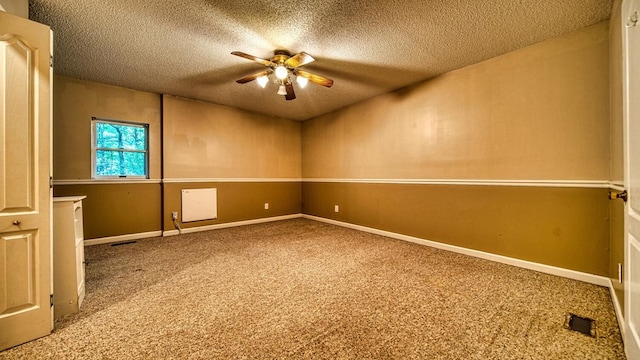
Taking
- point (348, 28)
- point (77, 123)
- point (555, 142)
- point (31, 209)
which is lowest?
point (31, 209)

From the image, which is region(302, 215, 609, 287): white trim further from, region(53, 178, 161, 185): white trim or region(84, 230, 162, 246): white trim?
region(53, 178, 161, 185): white trim

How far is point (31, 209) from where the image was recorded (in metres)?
1.46

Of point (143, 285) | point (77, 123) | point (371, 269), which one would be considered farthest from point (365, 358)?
point (77, 123)

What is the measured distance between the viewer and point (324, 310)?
177 centimetres

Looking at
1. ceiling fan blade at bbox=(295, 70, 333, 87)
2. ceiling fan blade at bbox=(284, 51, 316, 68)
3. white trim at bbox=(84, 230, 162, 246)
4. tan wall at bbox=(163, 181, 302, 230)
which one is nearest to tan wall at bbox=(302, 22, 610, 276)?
ceiling fan blade at bbox=(295, 70, 333, 87)

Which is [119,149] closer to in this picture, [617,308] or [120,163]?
[120,163]

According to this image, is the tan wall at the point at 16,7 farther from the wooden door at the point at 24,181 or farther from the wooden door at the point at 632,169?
the wooden door at the point at 632,169

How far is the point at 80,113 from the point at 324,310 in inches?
169

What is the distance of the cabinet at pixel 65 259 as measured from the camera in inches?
66.8

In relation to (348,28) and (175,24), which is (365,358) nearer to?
(348,28)

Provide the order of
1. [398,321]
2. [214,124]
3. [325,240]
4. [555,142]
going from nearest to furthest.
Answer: [398,321]
[555,142]
[325,240]
[214,124]

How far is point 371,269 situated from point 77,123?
4436 mm

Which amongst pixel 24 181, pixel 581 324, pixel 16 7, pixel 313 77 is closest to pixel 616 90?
pixel 581 324

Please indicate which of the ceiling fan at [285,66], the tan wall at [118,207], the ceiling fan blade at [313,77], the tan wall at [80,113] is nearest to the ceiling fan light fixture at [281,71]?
the ceiling fan at [285,66]
